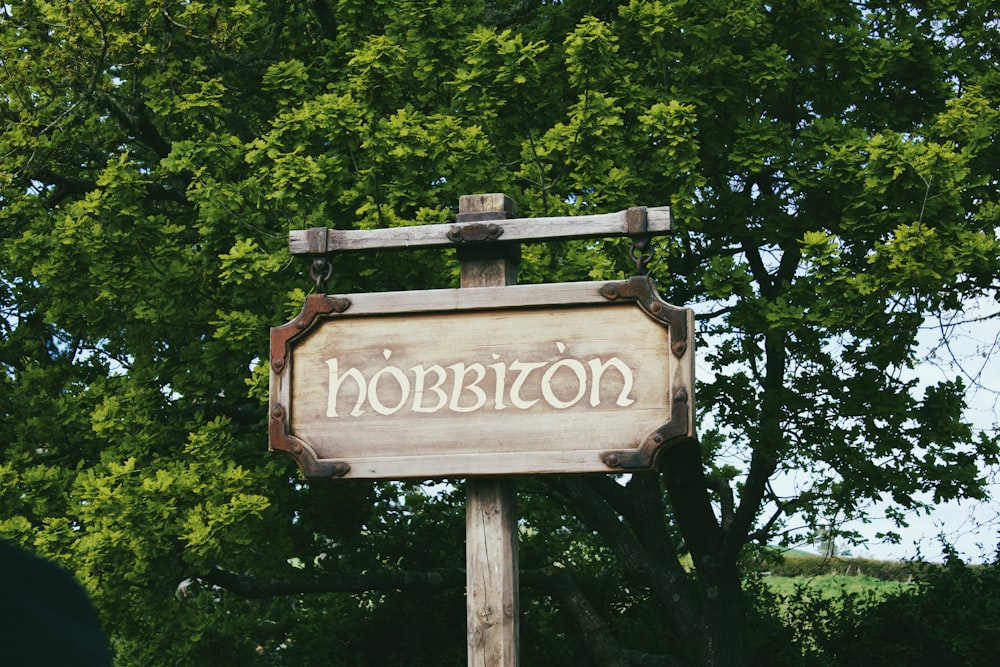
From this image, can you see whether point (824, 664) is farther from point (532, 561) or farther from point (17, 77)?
point (17, 77)

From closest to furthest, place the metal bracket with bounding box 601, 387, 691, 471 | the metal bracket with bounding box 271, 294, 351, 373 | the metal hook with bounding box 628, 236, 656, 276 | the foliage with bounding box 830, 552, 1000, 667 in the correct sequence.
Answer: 1. the metal bracket with bounding box 601, 387, 691, 471
2. the metal hook with bounding box 628, 236, 656, 276
3. the metal bracket with bounding box 271, 294, 351, 373
4. the foliage with bounding box 830, 552, 1000, 667

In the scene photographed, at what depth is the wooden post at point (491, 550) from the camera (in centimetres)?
480

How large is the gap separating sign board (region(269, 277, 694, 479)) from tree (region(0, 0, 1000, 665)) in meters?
4.92

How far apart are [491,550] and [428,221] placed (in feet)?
17.8

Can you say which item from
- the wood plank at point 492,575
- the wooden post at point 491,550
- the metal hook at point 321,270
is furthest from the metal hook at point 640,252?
the metal hook at point 321,270

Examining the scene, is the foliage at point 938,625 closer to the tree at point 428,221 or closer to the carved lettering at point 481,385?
the tree at point 428,221

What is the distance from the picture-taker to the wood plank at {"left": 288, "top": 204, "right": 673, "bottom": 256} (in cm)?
477

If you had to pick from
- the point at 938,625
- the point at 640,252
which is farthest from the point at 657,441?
Answer: the point at 938,625

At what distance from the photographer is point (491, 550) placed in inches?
192

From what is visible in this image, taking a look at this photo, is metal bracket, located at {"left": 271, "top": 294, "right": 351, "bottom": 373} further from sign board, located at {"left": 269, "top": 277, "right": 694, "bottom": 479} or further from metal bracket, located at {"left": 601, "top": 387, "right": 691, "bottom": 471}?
metal bracket, located at {"left": 601, "top": 387, "right": 691, "bottom": 471}

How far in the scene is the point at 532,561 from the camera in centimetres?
1512

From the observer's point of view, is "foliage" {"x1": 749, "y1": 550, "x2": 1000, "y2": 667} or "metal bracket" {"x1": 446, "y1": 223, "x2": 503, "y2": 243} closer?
"metal bracket" {"x1": 446, "y1": 223, "x2": 503, "y2": 243}

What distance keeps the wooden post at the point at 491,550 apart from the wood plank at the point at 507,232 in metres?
0.10

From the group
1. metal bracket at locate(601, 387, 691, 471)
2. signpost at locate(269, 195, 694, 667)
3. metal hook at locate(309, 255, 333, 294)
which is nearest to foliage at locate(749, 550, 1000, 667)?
signpost at locate(269, 195, 694, 667)
